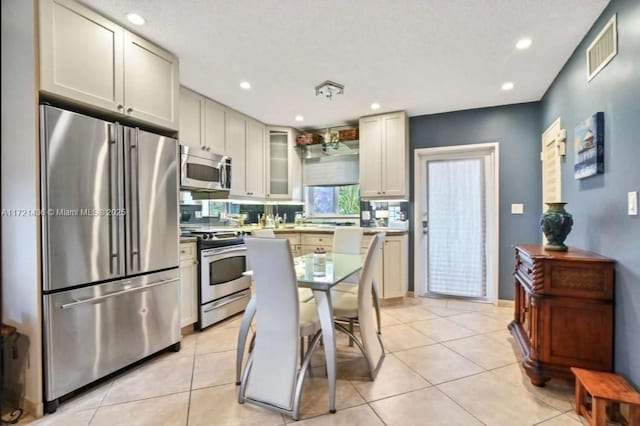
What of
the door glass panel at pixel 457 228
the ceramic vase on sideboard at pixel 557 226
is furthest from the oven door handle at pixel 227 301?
the ceramic vase on sideboard at pixel 557 226

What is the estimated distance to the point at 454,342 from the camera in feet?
9.43

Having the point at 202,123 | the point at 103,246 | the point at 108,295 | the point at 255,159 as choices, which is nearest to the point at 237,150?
the point at 255,159

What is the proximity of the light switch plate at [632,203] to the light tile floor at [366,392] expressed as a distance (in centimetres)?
119

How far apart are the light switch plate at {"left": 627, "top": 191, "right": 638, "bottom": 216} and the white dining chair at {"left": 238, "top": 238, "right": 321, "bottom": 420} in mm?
1876

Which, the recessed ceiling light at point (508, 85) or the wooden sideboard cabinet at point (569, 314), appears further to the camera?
the recessed ceiling light at point (508, 85)

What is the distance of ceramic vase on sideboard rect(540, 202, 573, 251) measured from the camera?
2309 mm

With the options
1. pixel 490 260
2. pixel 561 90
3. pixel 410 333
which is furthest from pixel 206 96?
pixel 490 260

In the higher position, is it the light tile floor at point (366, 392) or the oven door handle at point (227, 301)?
the oven door handle at point (227, 301)

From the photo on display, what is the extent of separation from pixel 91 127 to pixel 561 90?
3.76 meters

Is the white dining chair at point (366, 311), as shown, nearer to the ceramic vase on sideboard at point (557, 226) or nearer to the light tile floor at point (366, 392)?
the light tile floor at point (366, 392)

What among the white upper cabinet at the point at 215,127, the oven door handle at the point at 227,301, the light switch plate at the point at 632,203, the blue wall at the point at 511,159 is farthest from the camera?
the blue wall at the point at 511,159

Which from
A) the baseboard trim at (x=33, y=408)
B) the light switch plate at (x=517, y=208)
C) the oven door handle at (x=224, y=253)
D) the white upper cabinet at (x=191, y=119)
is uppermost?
the white upper cabinet at (x=191, y=119)

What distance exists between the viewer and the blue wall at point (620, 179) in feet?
5.80

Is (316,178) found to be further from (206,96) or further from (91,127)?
(91,127)
